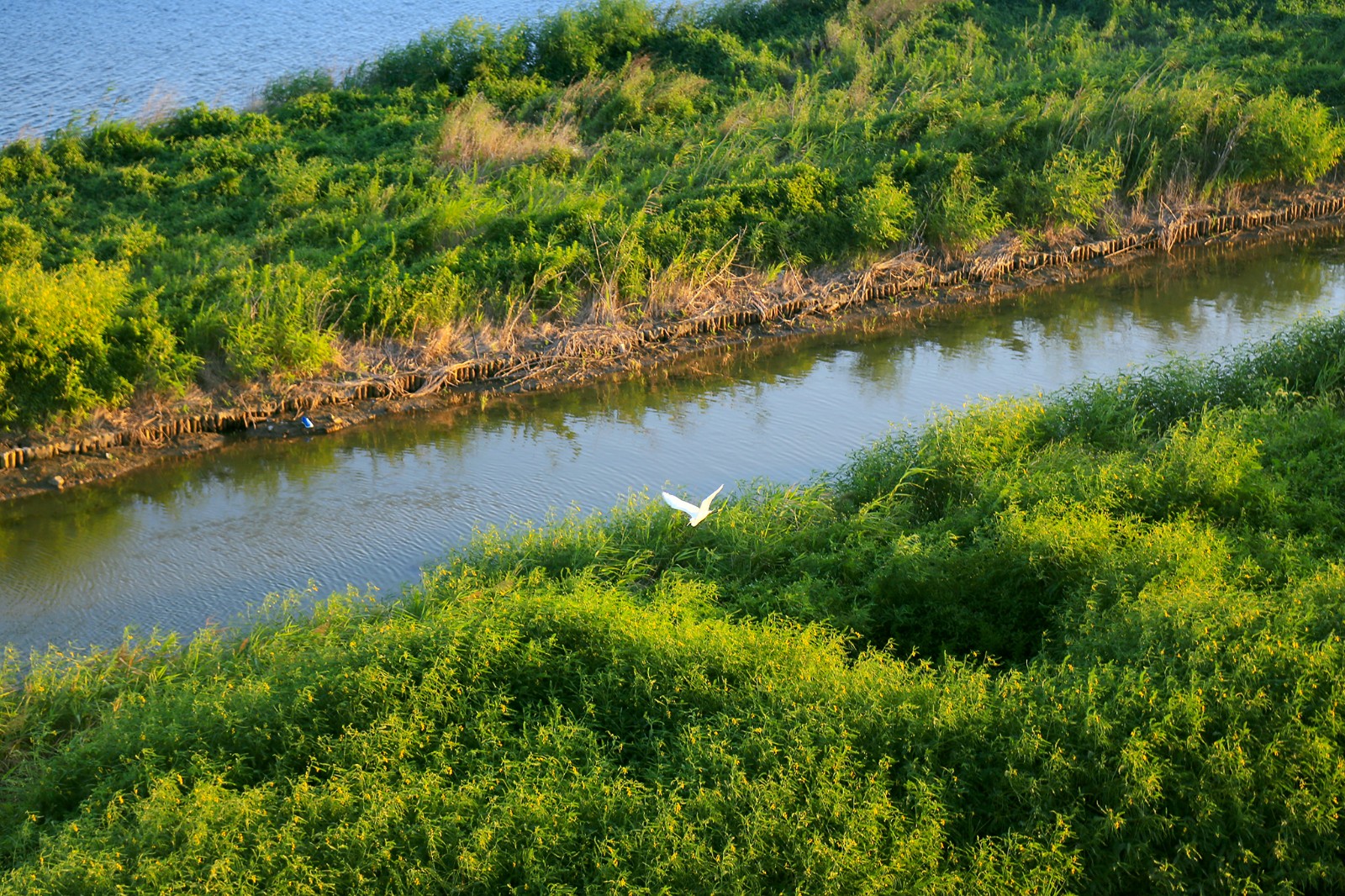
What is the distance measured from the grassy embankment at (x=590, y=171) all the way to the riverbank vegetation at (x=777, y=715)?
534cm

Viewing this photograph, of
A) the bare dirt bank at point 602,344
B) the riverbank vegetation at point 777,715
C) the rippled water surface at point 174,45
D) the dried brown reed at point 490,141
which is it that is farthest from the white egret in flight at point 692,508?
the rippled water surface at point 174,45

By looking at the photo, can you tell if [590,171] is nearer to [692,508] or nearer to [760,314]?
[760,314]

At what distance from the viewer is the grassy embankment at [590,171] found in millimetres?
13242

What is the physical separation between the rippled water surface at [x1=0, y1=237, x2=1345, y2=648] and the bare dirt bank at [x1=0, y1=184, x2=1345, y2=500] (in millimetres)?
323

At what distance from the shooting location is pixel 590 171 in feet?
59.4

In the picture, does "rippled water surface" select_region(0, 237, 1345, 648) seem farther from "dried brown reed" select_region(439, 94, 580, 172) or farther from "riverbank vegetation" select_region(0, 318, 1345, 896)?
"dried brown reed" select_region(439, 94, 580, 172)

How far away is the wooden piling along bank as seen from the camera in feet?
40.9

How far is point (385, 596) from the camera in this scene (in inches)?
373

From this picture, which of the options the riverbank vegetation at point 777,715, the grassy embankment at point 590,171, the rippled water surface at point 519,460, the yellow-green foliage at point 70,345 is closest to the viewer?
the riverbank vegetation at point 777,715

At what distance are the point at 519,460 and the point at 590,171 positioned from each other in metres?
6.88

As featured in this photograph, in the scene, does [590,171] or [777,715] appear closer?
[777,715]

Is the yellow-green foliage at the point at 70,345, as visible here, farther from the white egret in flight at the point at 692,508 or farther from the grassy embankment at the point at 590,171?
the white egret in flight at the point at 692,508

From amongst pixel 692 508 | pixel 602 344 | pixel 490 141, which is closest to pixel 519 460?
pixel 602 344

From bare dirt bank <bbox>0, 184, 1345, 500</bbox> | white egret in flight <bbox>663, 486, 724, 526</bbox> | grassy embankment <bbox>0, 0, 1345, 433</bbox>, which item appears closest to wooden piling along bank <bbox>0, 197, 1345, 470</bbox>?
bare dirt bank <bbox>0, 184, 1345, 500</bbox>
